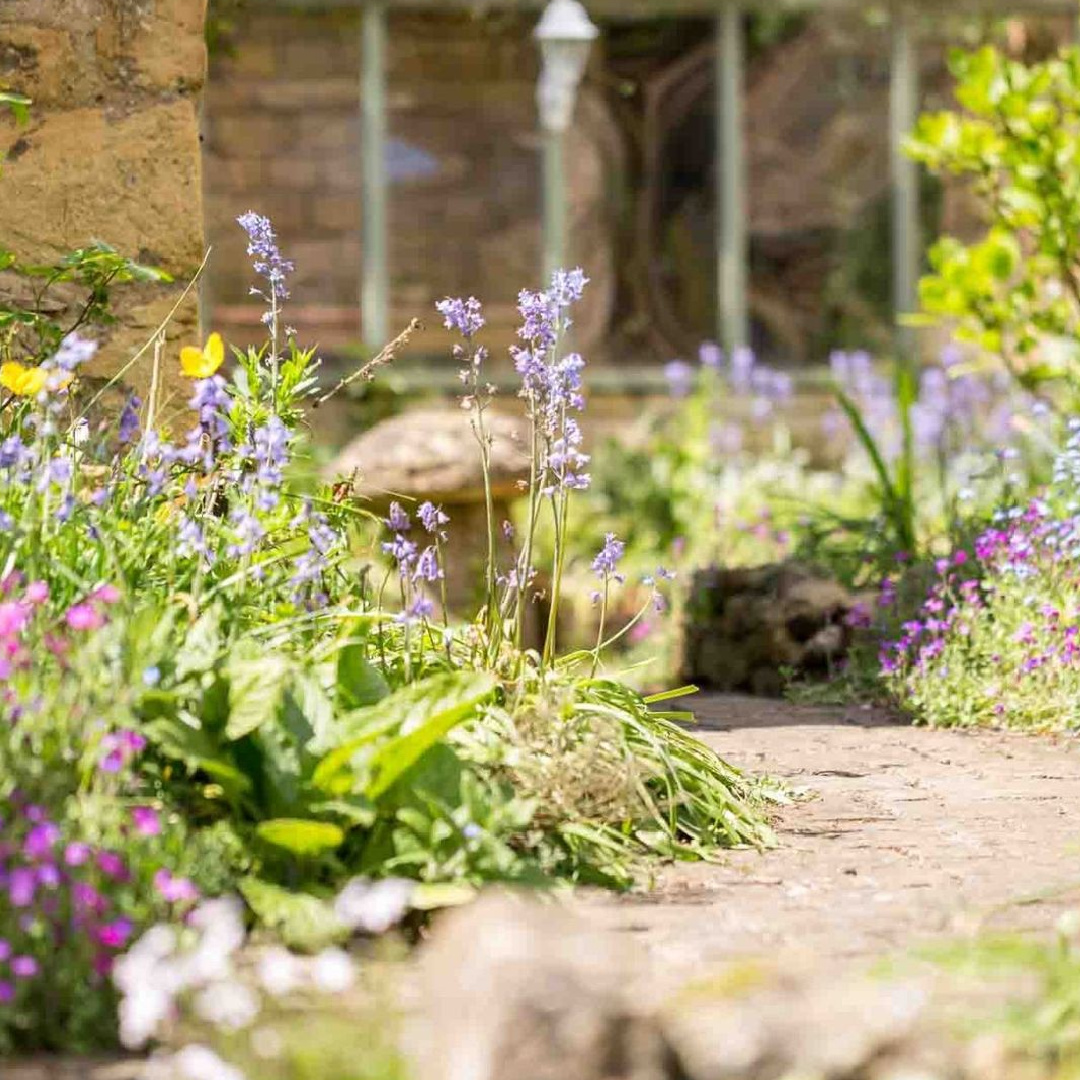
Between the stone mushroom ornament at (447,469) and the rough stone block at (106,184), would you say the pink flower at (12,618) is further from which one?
the stone mushroom ornament at (447,469)

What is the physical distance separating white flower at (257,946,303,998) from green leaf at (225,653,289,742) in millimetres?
380

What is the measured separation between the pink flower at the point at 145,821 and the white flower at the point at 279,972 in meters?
A: 0.23

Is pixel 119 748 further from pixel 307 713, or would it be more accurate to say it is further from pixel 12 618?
pixel 307 713

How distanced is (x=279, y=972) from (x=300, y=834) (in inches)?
26.3

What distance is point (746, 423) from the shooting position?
376 inches

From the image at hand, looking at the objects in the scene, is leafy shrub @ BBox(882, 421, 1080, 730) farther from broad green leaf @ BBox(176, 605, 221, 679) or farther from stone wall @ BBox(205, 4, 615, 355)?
stone wall @ BBox(205, 4, 615, 355)

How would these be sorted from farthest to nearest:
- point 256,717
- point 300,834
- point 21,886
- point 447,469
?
point 447,469 < point 256,717 < point 300,834 < point 21,886

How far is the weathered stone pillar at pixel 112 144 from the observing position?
4250 millimetres

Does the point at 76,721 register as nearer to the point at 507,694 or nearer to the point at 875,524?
the point at 507,694

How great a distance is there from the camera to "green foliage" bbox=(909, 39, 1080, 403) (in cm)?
636

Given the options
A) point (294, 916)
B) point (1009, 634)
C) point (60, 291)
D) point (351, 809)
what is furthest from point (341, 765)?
point (1009, 634)

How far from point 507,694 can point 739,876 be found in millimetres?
580

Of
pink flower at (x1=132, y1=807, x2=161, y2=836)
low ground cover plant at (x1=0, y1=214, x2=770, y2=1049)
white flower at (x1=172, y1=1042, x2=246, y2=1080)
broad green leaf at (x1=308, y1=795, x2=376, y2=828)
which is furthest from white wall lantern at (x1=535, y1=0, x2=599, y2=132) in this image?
Answer: white flower at (x1=172, y1=1042, x2=246, y2=1080)

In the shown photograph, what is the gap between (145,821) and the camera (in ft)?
8.34
